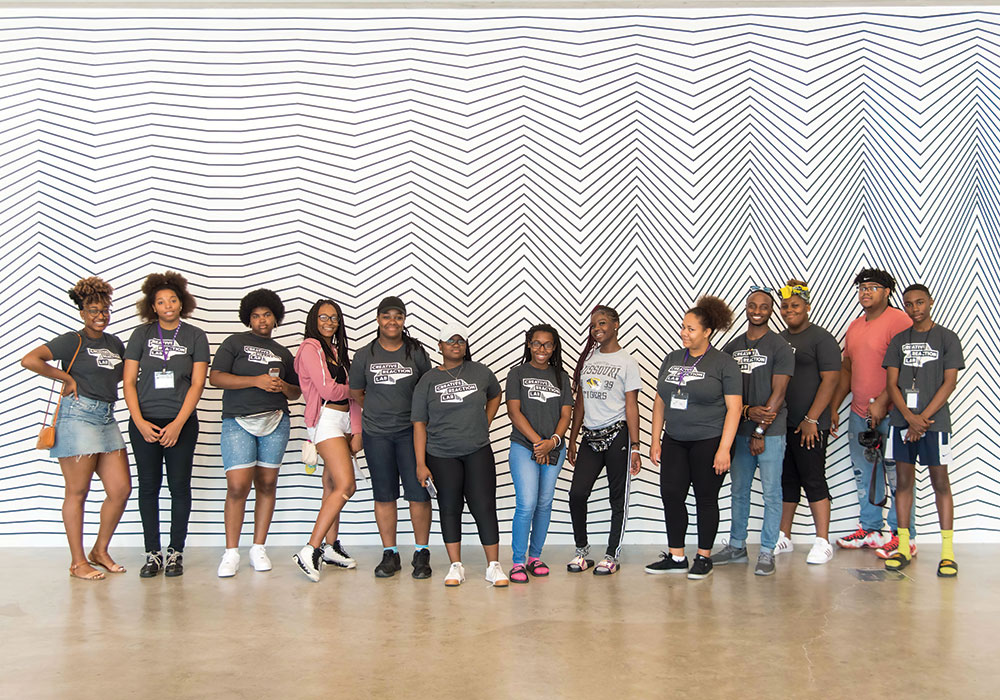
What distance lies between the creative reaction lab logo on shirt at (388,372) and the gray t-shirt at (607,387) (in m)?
1.05

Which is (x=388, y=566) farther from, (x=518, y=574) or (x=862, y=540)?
(x=862, y=540)

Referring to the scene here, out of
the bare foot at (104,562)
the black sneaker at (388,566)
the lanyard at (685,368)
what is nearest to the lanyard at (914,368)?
the lanyard at (685,368)

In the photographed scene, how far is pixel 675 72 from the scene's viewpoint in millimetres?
5422

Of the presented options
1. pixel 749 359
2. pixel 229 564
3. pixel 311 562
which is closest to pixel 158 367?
pixel 229 564

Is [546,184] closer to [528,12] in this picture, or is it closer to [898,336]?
[528,12]

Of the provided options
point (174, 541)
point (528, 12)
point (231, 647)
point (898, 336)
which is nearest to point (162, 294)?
point (174, 541)

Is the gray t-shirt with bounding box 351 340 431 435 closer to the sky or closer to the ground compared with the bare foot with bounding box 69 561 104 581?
closer to the sky

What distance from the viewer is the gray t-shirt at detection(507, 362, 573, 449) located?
4344 mm

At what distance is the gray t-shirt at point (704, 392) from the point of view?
4.25 m

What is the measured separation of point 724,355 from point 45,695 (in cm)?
351

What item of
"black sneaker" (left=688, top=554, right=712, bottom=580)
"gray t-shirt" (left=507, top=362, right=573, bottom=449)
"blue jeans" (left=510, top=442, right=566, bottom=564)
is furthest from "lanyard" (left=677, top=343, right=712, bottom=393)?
"black sneaker" (left=688, top=554, right=712, bottom=580)

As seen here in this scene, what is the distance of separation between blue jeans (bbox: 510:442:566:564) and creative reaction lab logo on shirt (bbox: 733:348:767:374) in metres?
1.16

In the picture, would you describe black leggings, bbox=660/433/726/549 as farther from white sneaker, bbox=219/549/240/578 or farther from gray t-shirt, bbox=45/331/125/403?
gray t-shirt, bbox=45/331/125/403

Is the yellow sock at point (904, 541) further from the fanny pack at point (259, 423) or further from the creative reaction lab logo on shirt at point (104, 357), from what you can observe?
the creative reaction lab logo on shirt at point (104, 357)
